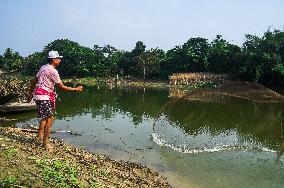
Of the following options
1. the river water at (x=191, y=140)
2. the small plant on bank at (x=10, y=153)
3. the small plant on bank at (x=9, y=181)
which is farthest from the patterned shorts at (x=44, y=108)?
the river water at (x=191, y=140)

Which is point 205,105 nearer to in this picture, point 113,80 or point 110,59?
point 113,80

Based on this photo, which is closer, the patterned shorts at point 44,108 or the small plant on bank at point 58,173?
the small plant on bank at point 58,173

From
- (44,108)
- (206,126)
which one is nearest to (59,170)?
(44,108)

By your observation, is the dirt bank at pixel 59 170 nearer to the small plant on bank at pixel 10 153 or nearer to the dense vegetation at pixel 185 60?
the small plant on bank at pixel 10 153

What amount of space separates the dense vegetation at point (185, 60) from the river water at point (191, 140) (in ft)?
44.5

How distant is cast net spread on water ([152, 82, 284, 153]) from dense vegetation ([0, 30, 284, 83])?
49.1 ft

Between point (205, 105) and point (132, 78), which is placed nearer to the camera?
point (205, 105)

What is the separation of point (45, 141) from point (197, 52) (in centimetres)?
4444

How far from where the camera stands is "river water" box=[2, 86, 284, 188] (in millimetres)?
10008

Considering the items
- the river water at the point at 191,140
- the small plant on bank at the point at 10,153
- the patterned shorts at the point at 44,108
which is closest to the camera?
the small plant on bank at the point at 10,153

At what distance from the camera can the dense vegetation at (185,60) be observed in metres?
38.9

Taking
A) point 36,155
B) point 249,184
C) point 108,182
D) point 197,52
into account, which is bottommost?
point 249,184

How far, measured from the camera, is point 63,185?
595 cm

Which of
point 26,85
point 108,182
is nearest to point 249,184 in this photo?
point 108,182
